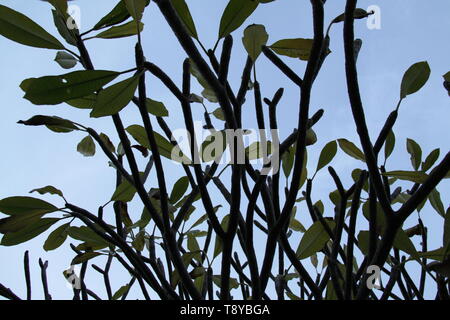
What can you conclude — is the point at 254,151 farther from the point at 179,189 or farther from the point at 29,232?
the point at 29,232

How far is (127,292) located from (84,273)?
0.16 meters

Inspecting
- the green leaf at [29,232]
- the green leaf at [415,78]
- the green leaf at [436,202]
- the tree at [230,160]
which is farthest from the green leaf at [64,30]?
the green leaf at [436,202]

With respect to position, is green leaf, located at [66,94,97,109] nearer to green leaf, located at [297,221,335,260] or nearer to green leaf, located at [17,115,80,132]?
green leaf, located at [17,115,80,132]

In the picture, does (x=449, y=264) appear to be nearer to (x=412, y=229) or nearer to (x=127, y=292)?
(x=412, y=229)

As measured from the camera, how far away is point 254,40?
2.02 feet

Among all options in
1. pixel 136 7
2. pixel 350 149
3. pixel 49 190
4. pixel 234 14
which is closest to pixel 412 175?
pixel 350 149

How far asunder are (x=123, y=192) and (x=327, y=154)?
35 cm

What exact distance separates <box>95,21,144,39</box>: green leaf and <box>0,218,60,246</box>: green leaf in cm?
28

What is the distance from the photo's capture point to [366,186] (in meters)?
0.85

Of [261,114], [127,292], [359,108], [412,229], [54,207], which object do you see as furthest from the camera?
[127,292]

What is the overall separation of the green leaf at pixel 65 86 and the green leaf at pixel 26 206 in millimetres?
223

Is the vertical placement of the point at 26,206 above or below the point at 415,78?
below

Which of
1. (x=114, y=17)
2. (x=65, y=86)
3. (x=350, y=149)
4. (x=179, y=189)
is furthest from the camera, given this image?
(x=179, y=189)
